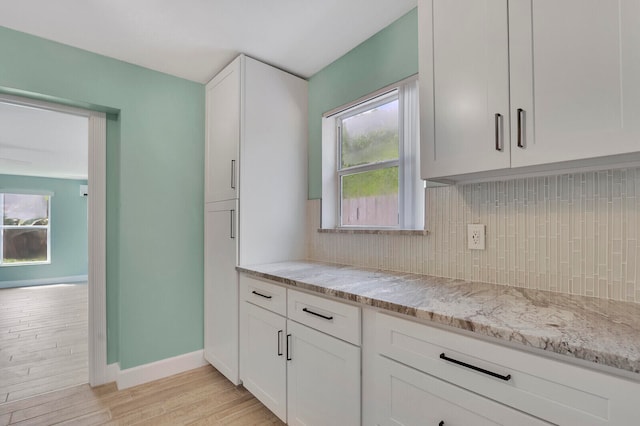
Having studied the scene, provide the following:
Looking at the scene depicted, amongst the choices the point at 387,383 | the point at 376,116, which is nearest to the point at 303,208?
the point at 376,116

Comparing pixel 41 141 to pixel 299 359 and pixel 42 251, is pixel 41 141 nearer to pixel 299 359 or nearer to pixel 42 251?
pixel 42 251

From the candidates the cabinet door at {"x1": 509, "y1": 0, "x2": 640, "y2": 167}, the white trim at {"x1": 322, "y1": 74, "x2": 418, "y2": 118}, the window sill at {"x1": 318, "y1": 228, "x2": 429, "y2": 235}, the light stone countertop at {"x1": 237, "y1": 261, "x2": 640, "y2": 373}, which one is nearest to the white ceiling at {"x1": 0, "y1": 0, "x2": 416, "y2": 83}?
the white trim at {"x1": 322, "y1": 74, "x2": 418, "y2": 118}

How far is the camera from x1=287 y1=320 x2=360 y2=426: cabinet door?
1340 millimetres

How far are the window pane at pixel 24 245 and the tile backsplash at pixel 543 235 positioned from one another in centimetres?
829

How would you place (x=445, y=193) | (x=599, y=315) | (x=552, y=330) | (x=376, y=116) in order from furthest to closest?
(x=376, y=116) → (x=445, y=193) → (x=599, y=315) → (x=552, y=330)

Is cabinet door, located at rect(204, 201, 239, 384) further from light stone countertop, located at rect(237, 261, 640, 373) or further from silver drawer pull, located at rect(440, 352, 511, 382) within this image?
silver drawer pull, located at rect(440, 352, 511, 382)

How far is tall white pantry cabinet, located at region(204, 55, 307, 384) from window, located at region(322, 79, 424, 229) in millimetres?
259

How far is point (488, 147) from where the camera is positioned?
120 centimetres

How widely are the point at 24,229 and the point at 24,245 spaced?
0.35 metres

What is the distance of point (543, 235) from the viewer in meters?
1.31

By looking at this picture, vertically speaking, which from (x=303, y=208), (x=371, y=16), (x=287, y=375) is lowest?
(x=287, y=375)

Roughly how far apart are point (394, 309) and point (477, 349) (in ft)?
0.95

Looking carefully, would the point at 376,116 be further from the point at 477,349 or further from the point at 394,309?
the point at 477,349

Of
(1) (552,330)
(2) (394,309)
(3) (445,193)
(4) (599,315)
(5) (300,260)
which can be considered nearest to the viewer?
(1) (552,330)
